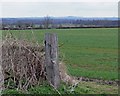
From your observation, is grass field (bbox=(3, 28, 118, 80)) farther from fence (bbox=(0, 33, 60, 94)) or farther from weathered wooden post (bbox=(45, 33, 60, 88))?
weathered wooden post (bbox=(45, 33, 60, 88))

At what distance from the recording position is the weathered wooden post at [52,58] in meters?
10.5

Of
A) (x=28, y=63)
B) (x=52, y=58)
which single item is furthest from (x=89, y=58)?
(x=52, y=58)

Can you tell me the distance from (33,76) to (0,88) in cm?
117

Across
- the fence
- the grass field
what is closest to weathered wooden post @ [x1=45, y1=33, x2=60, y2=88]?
the fence

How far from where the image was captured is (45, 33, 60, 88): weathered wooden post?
10.5 meters

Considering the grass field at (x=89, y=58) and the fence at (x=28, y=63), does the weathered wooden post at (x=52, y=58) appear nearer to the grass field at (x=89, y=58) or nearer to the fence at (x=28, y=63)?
the fence at (x=28, y=63)

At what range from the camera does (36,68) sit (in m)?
11.3

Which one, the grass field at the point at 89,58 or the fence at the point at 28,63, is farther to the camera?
the grass field at the point at 89,58

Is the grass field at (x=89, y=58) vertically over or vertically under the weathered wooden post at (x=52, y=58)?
under

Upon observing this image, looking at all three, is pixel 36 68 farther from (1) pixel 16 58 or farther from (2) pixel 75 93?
(2) pixel 75 93

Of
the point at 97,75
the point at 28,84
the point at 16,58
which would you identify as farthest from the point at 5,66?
the point at 97,75

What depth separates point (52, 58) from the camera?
34.6ft

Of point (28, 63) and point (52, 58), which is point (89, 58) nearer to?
point (28, 63)

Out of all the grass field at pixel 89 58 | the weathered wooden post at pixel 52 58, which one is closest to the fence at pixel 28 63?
the weathered wooden post at pixel 52 58
